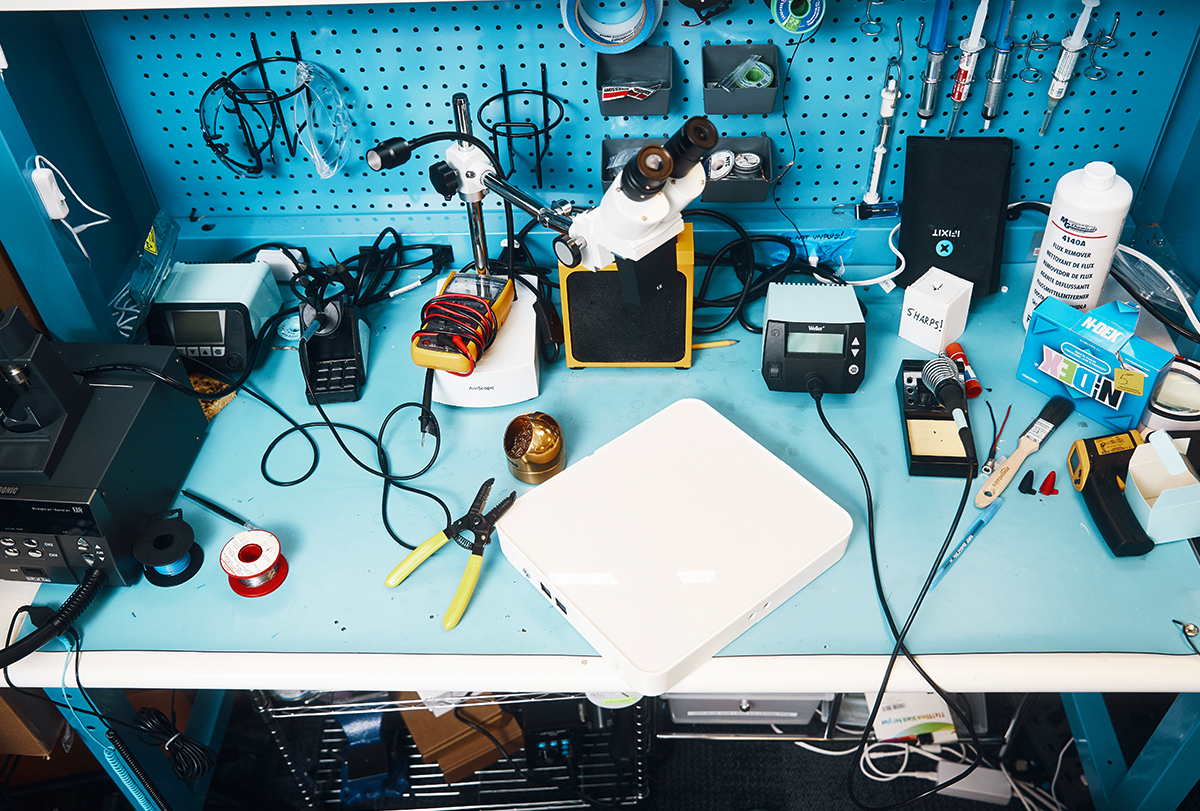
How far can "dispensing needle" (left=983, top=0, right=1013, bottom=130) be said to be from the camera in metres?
1.24

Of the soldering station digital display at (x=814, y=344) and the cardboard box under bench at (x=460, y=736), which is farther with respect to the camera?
the cardboard box under bench at (x=460, y=736)

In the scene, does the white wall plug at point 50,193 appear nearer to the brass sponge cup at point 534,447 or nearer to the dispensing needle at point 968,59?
the brass sponge cup at point 534,447

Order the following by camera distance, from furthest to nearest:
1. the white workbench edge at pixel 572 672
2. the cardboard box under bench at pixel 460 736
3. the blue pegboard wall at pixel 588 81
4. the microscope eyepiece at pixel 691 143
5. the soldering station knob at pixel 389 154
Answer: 1. the cardboard box under bench at pixel 460 736
2. the blue pegboard wall at pixel 588 81
3. the soldering station knob at pixel 389 154
4. the white workbench edge at pixel 572 672
5. the microscope eyepiece at pixel 691 143

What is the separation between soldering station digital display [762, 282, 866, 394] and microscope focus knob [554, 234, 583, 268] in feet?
1.11

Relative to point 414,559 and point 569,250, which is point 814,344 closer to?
point 569,250

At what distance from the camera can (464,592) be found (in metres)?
1.05

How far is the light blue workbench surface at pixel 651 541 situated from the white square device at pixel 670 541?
0.9 inches

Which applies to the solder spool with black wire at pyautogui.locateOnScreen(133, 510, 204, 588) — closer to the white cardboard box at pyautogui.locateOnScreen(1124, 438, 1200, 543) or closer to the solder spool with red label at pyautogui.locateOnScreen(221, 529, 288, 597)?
the solder spool with red label at pyautogui.locateOnScreen(221, 529, 288, 597)

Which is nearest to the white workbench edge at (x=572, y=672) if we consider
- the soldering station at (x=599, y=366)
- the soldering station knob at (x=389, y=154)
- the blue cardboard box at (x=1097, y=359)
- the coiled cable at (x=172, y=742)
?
the soldering station at (x=599, y=366)

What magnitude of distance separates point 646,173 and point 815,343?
19.3 inches

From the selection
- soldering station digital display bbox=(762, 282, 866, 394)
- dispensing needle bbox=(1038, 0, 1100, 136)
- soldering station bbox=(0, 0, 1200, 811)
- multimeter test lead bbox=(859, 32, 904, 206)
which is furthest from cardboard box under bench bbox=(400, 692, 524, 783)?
dispensing needle bbox=(1038, 0, 1100, 136)

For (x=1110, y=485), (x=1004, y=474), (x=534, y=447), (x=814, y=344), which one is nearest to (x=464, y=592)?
(x=534, y=447)

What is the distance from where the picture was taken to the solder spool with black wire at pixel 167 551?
3.51 ft

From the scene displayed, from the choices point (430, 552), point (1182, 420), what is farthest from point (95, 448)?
point (1182, 420)
